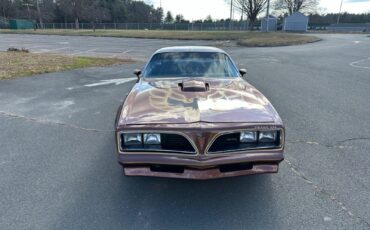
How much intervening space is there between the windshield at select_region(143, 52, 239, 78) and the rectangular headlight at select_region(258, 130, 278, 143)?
159cm

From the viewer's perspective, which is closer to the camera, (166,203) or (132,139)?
(132,139)

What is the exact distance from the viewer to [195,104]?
2.81 m

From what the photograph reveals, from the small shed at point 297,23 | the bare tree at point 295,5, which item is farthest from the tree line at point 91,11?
the small shed at point 297,23

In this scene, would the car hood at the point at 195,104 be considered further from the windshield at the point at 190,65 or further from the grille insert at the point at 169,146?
the windshield at the point at 190,65

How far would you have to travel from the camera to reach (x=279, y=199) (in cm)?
281

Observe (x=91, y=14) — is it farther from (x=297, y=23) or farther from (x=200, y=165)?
(x=200, y=165)

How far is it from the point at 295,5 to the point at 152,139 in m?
75.8

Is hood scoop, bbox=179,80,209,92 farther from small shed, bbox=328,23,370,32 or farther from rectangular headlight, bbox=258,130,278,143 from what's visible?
small shed, bbox=328,23,370,32

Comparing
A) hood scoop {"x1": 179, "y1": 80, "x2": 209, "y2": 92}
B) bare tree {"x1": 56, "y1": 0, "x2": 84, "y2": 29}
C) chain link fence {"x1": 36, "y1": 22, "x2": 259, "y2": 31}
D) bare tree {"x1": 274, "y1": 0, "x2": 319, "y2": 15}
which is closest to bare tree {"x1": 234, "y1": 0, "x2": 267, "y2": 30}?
chain link fence {"x1": 36, "y1": 22, "x2": 259, "y2": 31}

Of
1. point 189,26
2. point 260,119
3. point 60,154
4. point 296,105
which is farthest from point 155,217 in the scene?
point 189,26

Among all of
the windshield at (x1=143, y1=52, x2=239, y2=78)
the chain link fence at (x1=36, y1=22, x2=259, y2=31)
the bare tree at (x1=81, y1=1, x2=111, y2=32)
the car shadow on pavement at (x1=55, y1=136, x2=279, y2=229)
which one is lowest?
the car shadow on pavement at (x1=55, y1=136, x2=279, y2=229)

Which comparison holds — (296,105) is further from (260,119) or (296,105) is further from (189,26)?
(189,26)

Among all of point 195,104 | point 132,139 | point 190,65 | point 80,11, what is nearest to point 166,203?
point 132,139

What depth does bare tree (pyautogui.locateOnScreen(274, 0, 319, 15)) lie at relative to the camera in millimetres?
67062
